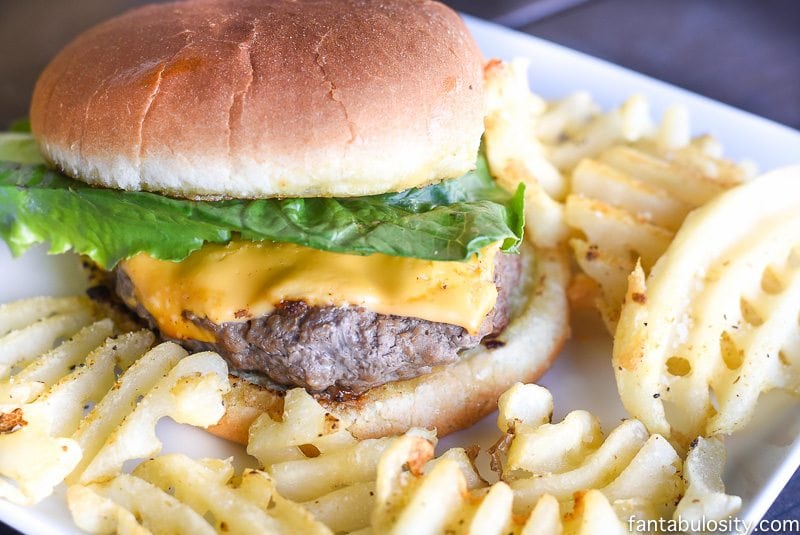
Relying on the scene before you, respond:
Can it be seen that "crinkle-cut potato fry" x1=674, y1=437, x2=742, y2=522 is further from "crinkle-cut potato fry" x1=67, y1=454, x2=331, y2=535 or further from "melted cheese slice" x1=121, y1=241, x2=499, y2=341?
"crinkle-cut potato fry" x1=67, y1=454, x2=331, y2=535

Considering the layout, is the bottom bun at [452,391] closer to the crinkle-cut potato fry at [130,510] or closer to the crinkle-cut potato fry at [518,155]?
the crinkle-cut potato fry at [518,155]

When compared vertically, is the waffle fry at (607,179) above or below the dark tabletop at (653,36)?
above

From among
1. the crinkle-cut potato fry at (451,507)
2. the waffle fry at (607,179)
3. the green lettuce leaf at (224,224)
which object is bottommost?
the crinkle-cut potato fry at (451,507)

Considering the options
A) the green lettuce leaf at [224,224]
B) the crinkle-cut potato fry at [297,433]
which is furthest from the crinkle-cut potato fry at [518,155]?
the crinkle-cut potato fry at [297,433]

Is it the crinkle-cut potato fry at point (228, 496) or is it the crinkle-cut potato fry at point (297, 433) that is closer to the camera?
the crinkle-cut potato fry at point (228, 496)

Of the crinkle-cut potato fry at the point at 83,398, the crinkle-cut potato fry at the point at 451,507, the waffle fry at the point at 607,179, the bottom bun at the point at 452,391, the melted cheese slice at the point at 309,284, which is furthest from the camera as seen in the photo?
the waffle fry at the point at 607,179

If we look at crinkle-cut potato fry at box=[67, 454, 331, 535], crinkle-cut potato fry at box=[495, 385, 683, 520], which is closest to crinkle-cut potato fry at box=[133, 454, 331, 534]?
crinkle-cut potato fry at box=[67, 454, 331, 535]

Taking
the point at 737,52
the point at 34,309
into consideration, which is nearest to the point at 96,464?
the point at 34,309
